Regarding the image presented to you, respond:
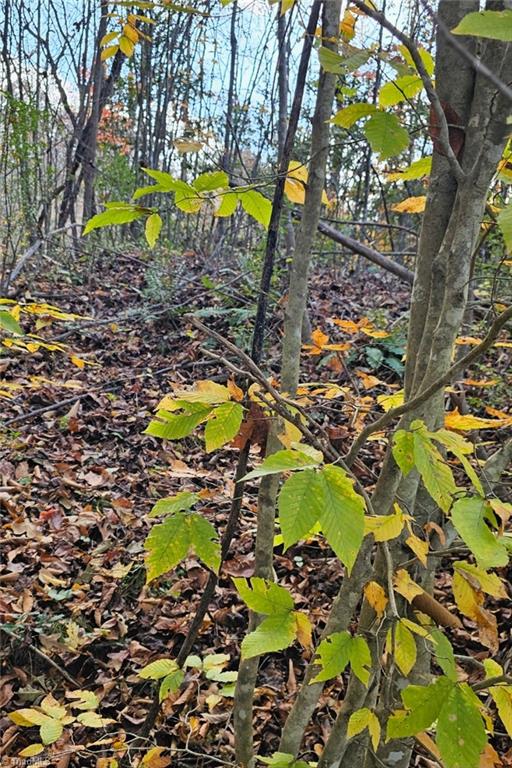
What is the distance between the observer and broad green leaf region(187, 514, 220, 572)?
92 cm

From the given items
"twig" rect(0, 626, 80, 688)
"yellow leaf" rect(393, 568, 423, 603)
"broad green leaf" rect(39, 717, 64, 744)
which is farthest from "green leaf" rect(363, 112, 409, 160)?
"twig" rect(0, 626, 80, 688)

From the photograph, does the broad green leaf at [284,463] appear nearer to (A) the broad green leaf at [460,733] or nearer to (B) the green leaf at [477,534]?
(B) the green leaf at [477,534]

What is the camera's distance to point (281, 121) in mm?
3357

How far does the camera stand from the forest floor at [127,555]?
200 centimetres

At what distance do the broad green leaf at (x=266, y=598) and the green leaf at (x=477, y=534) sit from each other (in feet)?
1.03

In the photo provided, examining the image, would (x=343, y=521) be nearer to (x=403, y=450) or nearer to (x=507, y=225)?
(x=403, y=450)

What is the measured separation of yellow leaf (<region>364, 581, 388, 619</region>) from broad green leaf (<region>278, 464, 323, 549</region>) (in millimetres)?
434

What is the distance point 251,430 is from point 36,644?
5.81 feet

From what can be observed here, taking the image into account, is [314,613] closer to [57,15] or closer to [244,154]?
[57,15]

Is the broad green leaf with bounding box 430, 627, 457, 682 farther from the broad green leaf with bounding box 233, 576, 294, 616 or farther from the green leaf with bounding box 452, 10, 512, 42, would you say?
the green leaf with bounding box 452, 10, 512, 42

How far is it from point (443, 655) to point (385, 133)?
0.97m

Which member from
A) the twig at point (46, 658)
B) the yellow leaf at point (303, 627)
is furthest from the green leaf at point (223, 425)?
the twig at point (46, 658)

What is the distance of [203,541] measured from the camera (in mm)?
927

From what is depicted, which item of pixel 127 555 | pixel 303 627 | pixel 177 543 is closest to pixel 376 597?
pixel 303 627
